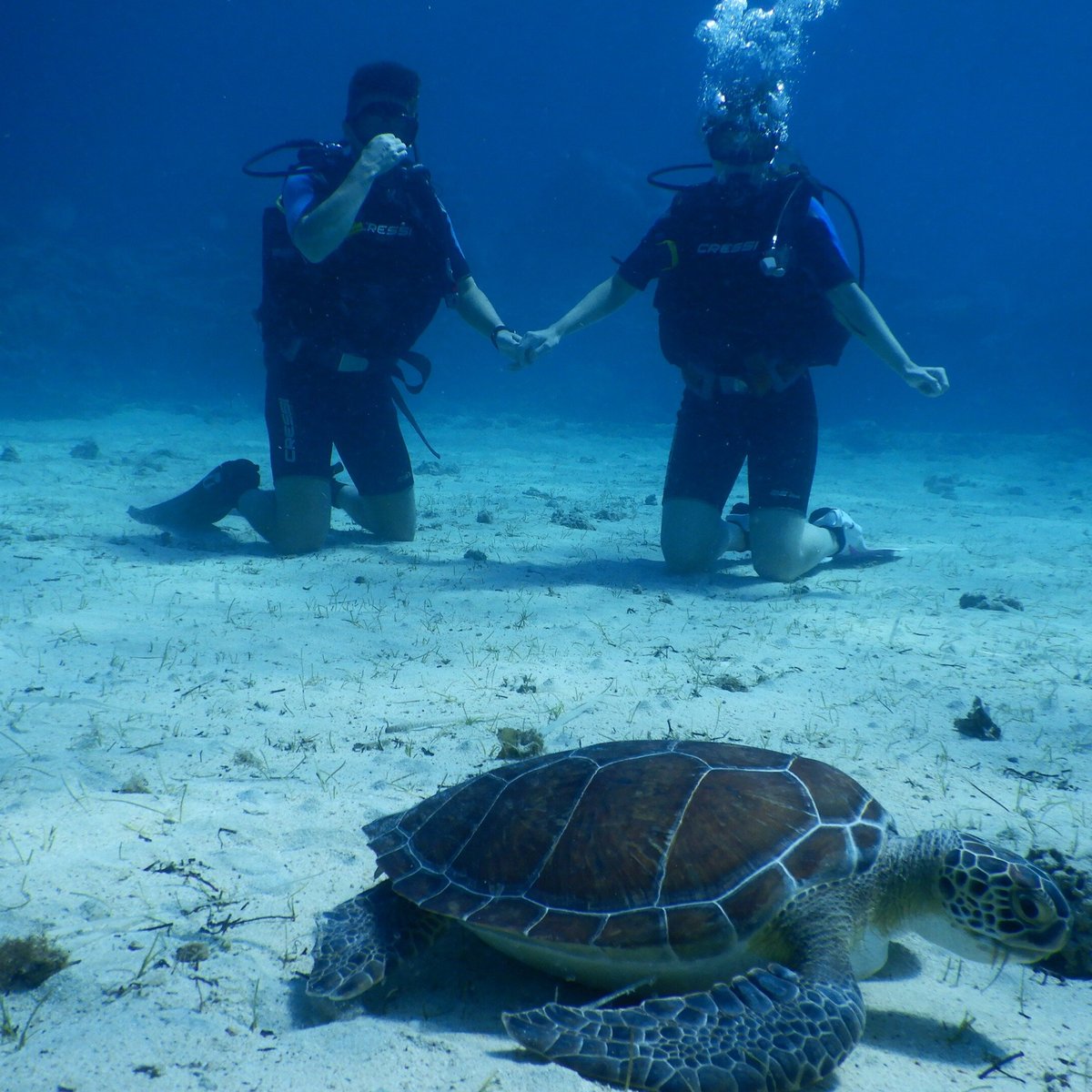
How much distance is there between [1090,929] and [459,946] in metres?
1.88

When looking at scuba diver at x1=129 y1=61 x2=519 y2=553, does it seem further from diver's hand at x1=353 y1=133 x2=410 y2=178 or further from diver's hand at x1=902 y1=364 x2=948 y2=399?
diver's hand at x1=902 y1=364 x2=948 y2=399

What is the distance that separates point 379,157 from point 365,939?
16.9 ft

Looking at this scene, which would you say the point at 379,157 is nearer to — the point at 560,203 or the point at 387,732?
the point at 387,732

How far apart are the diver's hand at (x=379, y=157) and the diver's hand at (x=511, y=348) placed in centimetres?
150

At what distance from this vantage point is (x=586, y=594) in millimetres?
5270

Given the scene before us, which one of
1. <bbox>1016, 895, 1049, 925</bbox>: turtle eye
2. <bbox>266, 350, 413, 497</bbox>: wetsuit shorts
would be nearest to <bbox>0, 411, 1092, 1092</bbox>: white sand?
<bbox>1016, 895, 1049, 925</bbox>: turtle eye

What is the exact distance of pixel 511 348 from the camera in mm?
5512

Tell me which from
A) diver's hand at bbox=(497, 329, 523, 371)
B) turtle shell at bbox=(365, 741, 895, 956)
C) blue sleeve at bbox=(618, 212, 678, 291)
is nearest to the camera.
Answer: turtle shell at bbox=(365, 741, 895, 956)

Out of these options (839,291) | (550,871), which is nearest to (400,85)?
(839,291)

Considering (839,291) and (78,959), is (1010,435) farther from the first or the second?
(78,959)

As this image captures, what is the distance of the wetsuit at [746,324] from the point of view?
5512mm

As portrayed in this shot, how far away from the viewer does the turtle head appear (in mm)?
1680

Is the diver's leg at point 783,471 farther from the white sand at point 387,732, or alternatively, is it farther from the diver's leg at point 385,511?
the diver's leg at point 385,511

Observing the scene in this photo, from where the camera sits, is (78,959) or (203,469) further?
(203,469)
